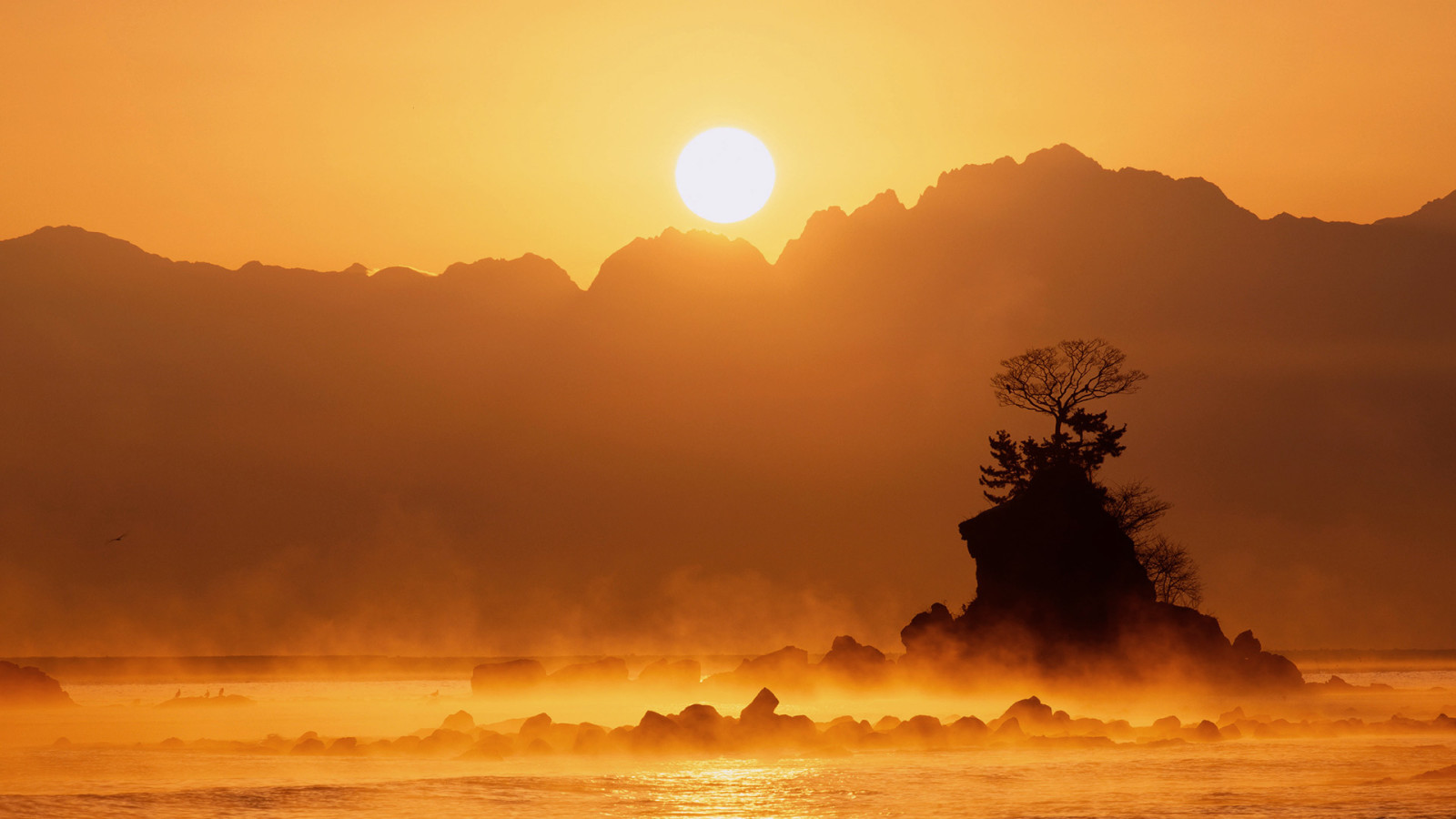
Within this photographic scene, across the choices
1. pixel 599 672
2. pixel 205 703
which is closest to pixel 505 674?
pixel 599 672

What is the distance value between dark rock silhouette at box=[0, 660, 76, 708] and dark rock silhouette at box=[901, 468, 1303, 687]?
50348 mm

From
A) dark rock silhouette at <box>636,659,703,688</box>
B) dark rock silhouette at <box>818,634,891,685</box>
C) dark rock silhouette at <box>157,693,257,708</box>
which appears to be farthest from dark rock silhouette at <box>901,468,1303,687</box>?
dark rock silhouette at <box>157,693,257,708</box>

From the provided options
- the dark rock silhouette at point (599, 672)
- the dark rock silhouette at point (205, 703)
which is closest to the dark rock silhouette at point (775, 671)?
the dark rock silhouette at point (599, 672)

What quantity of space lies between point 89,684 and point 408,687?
2755cm

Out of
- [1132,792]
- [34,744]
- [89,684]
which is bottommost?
[1132,792]

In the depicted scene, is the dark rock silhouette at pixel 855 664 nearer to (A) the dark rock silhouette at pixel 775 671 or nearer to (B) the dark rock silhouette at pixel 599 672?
(A) the dark rock silhouette at pixel 775 671

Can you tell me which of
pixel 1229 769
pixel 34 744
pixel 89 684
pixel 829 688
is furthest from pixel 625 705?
pixel 89 684

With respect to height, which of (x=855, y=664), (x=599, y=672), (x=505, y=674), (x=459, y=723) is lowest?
(x=459, y=723)

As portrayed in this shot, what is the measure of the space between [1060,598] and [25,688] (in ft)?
187

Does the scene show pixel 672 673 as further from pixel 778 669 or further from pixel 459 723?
pixel 459 723

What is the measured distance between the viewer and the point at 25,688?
2972 inches

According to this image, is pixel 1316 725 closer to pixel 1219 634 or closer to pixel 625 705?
pixel 1219 634

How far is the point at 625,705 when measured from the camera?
79.5 m

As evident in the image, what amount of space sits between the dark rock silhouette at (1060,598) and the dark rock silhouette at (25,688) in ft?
165
